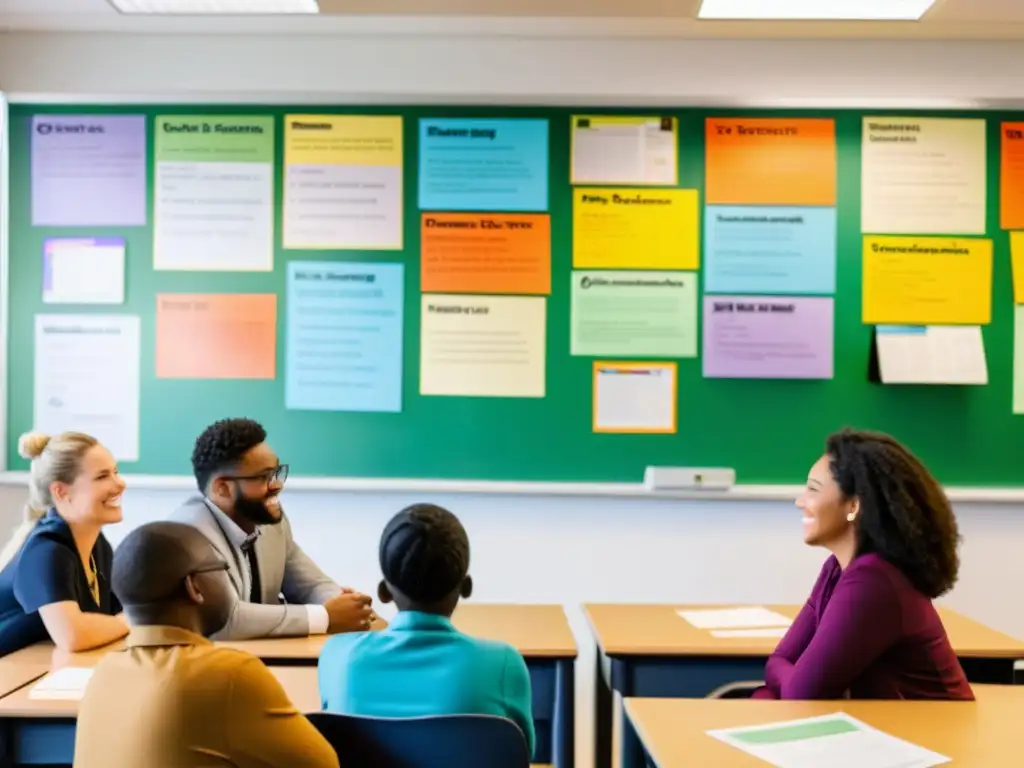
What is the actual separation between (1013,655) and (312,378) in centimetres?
253

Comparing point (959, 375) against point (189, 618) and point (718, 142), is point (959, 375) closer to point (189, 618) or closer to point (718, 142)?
point (718, 142)

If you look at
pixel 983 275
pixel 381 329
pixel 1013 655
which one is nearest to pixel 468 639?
pixel 1013 655

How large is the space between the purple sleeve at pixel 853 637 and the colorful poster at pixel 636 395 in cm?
171

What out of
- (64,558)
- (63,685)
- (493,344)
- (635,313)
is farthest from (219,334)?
(63,685)

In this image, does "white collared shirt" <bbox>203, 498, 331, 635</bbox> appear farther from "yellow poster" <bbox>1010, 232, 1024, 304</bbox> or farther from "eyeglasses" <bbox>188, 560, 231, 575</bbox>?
"yellow poster" <bbox>1010, 232, 1024, 304</bbox>

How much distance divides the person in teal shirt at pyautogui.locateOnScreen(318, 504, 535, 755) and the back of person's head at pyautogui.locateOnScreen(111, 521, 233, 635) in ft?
1.09

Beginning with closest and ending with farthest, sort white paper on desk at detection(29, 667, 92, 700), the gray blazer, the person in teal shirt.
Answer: the person in teal shirt < white paper on desk at detection(29, 667, 92, 700) < the gray blazer

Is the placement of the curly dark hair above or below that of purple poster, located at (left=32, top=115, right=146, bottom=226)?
below

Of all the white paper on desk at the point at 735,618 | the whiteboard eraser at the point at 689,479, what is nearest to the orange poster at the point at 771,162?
the whiteboard eraser at the point at 689,479

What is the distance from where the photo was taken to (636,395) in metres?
3.73

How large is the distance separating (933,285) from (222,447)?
8.85 ft

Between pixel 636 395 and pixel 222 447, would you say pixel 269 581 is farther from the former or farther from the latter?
pixel 636 395

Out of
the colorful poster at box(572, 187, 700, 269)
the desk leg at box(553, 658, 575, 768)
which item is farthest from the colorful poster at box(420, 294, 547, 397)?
the desk leg at box(553, 658, 575, 768)

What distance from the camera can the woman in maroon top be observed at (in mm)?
2031
